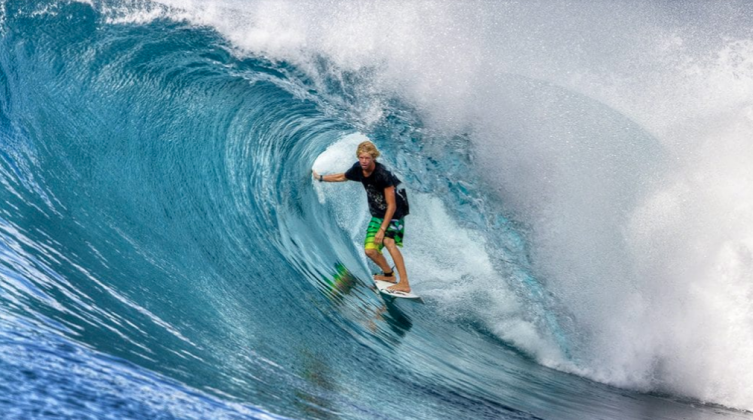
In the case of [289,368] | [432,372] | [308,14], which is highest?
[308,14]

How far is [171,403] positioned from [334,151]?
5384 millimetres

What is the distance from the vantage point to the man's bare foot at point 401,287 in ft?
19.4

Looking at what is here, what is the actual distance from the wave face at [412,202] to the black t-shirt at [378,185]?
2.46 feet

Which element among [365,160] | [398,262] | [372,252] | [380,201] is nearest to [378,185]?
[380,201]

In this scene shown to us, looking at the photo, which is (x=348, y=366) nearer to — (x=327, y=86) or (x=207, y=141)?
(x=207, y=141)

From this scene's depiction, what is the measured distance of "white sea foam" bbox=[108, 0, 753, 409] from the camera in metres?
6.29

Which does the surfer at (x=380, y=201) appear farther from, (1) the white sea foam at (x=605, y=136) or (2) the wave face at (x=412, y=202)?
(1) the white sea foam at (x=605, y=136)

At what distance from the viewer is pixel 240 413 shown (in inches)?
113

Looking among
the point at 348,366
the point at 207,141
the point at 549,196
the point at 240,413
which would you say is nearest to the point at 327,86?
the point at 207,141

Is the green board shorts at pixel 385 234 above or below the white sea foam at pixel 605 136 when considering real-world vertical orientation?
below

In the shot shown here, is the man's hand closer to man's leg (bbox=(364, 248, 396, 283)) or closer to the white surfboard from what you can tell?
man's leg (bbox=(364, 248, 396, 283))

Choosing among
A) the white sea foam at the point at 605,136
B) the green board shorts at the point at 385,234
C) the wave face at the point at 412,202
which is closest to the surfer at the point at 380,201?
the green board shorts at the point at 385,234

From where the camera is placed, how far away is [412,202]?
7.56 meters

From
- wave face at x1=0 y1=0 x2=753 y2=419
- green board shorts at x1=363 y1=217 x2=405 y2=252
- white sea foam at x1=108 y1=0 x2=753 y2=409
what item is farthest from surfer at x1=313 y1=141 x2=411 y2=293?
white sea foam at x1=108 y1=0 x2=753 y2=409
